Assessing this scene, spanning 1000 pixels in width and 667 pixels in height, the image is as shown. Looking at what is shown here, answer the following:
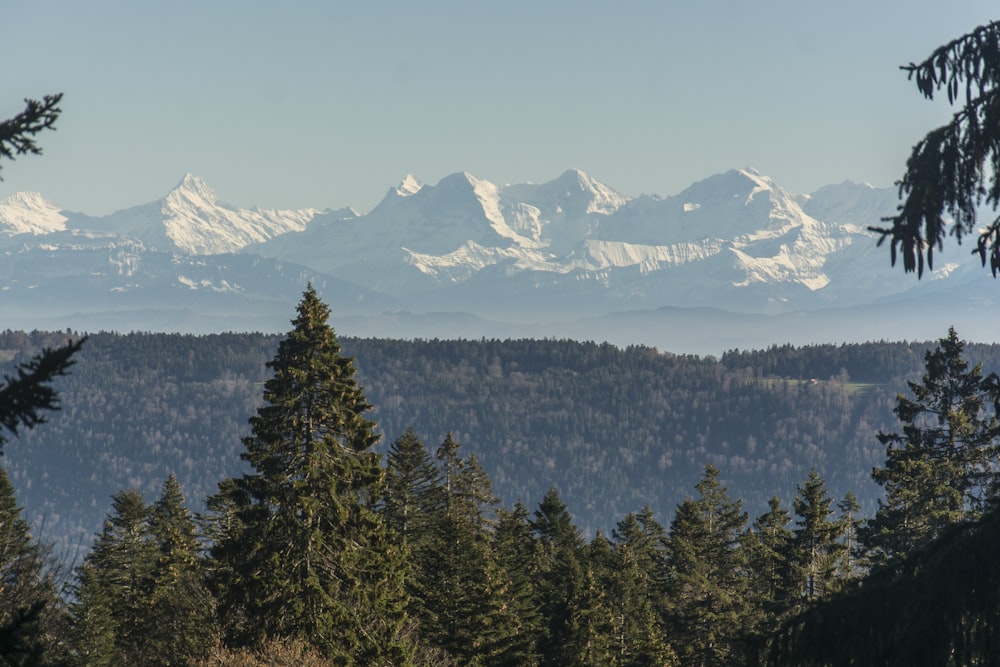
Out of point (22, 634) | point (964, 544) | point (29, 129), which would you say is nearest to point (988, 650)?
point (964, 544)

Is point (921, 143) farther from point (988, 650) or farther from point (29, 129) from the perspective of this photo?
point (29, 129)

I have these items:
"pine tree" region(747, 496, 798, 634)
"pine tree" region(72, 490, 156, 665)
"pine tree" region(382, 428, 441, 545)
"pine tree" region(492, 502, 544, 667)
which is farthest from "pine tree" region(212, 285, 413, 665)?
"pine tree" region(382, 428, 441, 545)

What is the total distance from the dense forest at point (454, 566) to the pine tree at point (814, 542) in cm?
13

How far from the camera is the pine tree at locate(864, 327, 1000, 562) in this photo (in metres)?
48.4

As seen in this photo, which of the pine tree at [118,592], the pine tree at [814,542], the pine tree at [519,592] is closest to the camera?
the pine tree at [118,592]

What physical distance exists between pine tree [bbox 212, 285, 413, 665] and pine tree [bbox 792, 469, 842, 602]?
88.3ft

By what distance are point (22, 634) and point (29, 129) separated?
498 cm

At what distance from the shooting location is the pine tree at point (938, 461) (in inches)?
1905

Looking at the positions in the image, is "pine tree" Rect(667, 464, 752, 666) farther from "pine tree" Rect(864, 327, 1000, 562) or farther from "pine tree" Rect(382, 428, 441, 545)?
"pine tree" Rect(864, 327, 1000, 562)

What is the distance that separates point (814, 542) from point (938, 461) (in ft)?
29.7

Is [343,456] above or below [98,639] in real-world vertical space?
above

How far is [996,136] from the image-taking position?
13.1m

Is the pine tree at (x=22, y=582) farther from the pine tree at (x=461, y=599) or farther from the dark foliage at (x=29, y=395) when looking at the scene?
the dark foliage at (x=29, y=395)

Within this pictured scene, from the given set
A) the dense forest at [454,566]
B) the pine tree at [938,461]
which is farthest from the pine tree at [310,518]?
the pine tree at [938,461]
